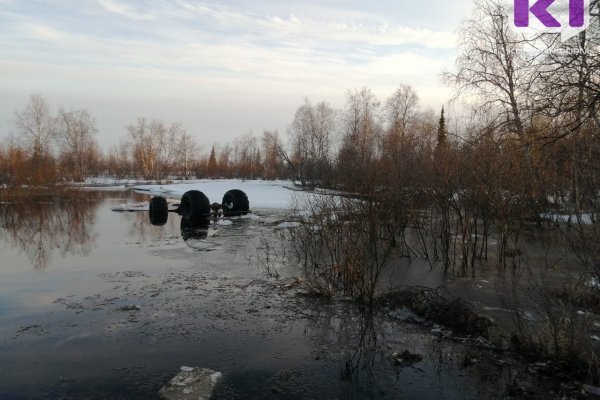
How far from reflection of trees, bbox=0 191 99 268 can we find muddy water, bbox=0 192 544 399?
1465 mm

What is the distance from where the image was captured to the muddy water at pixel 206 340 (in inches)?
177

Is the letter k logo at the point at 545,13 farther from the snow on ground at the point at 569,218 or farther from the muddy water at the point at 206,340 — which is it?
the muddy water at the point at 206,340

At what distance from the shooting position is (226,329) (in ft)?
19.6

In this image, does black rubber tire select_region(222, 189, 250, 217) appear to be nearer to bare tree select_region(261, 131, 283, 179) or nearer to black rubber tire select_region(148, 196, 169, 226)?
black rubber tire select_region(148, 196, 169, 226)

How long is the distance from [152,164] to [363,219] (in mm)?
66929

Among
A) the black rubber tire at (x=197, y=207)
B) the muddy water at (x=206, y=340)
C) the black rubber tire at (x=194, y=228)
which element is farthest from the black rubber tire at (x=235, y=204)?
the muddy water at (x=206, y=340)

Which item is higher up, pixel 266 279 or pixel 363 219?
pixel 363 219

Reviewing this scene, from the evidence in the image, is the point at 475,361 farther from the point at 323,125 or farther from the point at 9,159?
the point at 323,125

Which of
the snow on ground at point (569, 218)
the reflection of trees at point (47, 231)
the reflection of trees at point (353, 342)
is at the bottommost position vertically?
the reflection of trees at point (353, 342)

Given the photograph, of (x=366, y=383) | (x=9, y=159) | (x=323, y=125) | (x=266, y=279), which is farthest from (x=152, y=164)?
(x=366, y=383)

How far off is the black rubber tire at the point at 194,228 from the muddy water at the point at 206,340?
13.1 ft

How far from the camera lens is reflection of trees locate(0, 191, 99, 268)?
11453mm

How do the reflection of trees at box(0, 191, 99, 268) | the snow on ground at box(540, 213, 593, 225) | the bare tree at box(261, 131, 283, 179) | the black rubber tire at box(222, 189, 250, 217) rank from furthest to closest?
the bare tree at box(261, 131, 283, 179) < the black rubber tire at box(222, 189, 250, 217) < the reflection of trees at box(0, 191, 99, 268) < the snow on ground at box(540, 213, 593, 225)

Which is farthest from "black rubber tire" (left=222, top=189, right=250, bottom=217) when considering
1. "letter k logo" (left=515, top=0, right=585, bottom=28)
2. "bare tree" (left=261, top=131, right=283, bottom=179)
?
"bare tree" (left=261, top=131, right=283, bottom=179)
